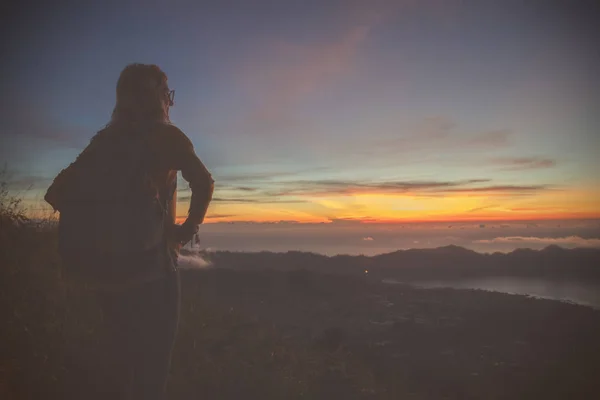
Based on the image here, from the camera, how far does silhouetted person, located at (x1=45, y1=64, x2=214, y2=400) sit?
1721 millimetres

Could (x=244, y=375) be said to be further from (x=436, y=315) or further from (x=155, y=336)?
(x=436, y=315)

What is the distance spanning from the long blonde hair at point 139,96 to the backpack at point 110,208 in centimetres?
19

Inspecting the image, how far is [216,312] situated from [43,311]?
8.20ft

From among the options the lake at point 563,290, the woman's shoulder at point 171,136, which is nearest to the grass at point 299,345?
the woman's shoulder at point 171,136

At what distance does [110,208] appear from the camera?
1715 millimetres

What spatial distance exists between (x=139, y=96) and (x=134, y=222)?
0.63 m

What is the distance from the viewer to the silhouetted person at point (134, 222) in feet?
5.65

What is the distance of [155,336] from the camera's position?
1.81 m

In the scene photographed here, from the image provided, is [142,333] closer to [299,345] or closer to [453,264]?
[299,345]

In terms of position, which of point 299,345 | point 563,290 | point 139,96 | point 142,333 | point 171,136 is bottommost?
point 563,290

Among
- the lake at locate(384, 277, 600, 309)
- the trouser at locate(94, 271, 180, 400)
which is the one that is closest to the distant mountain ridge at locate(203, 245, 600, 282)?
the lake at locate(384, 277, 600, 309)

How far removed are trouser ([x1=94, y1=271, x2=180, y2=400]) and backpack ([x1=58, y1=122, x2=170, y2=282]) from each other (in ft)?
0.59

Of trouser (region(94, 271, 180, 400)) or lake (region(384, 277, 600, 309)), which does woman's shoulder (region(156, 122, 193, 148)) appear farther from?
lake (region(384, 277, 600, 309))

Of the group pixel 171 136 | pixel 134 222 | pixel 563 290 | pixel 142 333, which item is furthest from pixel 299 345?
pixel 563 290
